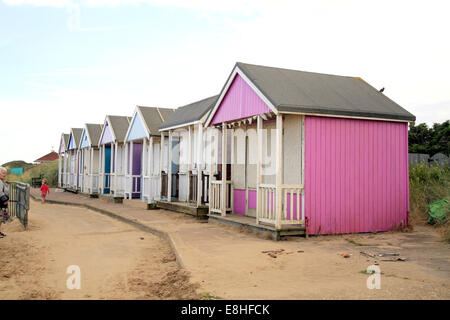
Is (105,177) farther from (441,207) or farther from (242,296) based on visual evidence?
(242,296)

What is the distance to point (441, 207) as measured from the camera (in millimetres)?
11633

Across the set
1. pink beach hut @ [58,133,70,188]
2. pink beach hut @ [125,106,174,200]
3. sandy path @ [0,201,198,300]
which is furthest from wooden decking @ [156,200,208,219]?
pink beach hut @ [58,133,70,188]

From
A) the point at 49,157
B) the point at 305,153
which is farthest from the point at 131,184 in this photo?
the point at 49,157

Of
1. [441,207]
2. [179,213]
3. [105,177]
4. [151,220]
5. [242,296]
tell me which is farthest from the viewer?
[105,177]

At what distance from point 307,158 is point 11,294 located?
6407 mm

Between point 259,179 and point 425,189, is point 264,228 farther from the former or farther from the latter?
point 425,189

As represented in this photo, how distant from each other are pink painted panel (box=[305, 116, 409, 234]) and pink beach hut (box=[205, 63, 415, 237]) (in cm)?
2

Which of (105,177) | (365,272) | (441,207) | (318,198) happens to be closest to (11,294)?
(365,272)

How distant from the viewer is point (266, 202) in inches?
394

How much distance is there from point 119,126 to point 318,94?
1413cm

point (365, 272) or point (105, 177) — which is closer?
point (365, 272)

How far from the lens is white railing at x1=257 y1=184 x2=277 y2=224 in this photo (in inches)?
384

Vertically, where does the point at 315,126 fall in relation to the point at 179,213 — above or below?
above

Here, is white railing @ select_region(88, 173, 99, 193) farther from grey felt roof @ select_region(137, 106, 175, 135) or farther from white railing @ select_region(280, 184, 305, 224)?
white railing @ select_region(280, 184, 305, 224)
